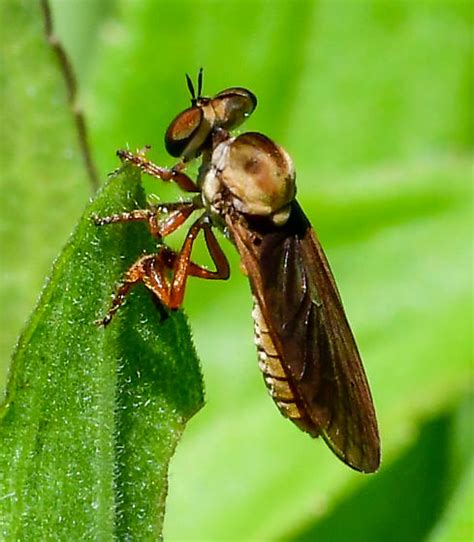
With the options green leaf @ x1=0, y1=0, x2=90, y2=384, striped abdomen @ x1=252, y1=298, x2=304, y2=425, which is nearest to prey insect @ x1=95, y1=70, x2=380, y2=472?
striped abdomen @ x1=252, y1=298, x2=304, y2=425

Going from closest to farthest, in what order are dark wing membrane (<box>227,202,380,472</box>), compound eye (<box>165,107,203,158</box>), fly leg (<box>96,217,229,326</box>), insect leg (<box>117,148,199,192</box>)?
fly leg (<box>96,217,229,326</box>) < insect leg (<box>117,148,199,192</box>) < dark wing membrane (<box>227,202,380,472</box>) < compound eye (<box>165,107,203,158</box>)

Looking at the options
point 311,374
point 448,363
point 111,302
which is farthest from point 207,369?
point 111,302

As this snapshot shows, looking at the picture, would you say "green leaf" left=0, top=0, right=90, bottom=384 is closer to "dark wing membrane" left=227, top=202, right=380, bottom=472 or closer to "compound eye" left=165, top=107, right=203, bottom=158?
"compound eye" left=165, top=107, right=203, bottom=158

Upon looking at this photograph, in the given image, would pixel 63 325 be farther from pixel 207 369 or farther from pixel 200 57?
pixel 200 57

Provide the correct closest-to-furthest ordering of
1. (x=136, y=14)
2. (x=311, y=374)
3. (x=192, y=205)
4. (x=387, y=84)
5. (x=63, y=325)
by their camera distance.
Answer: (x=63, y=325) < (x=311, y=374) < (x=192, y=205) < (x=136, y=14) < (x=387, y=84)

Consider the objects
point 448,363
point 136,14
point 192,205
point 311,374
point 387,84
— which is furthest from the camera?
point 387,84

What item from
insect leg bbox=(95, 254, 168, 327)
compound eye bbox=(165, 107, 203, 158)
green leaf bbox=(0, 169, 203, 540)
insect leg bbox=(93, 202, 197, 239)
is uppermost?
compound eye bbox=(165, 107, 203, 158)

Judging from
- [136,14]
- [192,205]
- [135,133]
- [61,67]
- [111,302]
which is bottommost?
[111,302]
